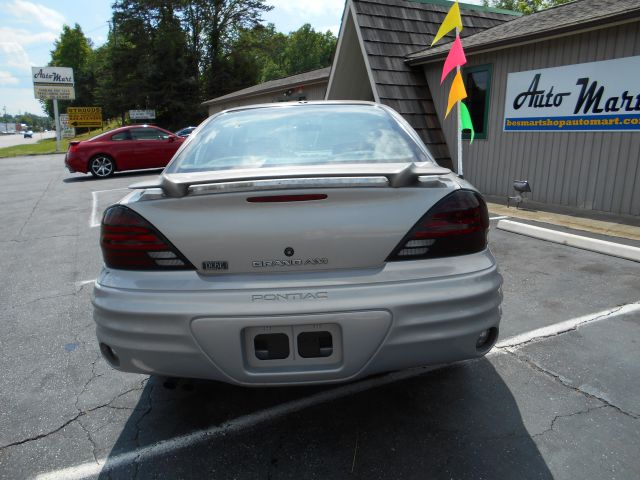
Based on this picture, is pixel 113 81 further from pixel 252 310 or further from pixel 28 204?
pixel 252 310

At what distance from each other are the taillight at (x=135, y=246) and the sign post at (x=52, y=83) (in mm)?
33465

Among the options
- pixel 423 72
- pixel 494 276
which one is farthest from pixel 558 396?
pixel 423 72

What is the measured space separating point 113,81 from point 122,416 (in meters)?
45.6

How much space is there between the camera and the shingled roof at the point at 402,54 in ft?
31.6

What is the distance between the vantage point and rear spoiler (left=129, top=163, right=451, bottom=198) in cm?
190

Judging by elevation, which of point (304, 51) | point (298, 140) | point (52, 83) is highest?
point (304, 51)

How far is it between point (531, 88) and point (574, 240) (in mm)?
3523

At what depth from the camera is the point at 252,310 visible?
1.83m

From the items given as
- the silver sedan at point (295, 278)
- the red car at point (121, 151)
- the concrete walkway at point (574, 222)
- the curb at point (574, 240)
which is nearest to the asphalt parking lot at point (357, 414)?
the silver sedan at point (295, 278)

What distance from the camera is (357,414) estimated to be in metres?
2.40

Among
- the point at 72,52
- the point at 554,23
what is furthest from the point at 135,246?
the point at 72,52

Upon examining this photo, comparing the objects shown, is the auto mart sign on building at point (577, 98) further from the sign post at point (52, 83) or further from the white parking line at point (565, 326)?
the sign post at point (52, 83)

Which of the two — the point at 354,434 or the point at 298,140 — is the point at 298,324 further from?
the point at 298,140

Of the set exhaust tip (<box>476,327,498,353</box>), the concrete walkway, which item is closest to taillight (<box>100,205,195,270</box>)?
exhaust tip (<box>476,327,498,353</box>)
